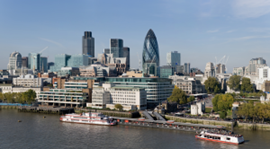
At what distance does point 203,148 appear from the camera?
52844 mm

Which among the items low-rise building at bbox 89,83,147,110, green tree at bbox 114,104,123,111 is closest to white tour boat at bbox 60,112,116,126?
green tree at bbox 114,104,123,111

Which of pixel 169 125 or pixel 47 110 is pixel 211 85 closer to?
pixel 47 110

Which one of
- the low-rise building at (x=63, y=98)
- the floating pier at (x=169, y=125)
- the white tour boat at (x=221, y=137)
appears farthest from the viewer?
the low-rise building at (x=63, y=98)

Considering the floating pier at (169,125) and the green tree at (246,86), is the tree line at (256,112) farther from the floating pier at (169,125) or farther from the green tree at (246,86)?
the green tree at (246,86)

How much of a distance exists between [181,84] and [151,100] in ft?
185

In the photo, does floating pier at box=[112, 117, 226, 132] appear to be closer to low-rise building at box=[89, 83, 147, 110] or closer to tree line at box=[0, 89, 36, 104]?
low-rise building at box=[89, 83, 147, 110]

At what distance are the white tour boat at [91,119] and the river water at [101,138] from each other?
7.41 feet

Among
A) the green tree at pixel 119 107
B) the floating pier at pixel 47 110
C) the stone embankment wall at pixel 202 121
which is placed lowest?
the stone embankment wall at pixel 202 121

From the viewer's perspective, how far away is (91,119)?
76875mm

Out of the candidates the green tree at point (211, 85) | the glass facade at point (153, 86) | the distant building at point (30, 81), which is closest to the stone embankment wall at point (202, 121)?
the glass facade at point (153, 86)

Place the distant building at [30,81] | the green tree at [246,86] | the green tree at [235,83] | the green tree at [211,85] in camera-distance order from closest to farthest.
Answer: the green tree at [246,86], the green tree at [211,85], the green tree at [235,83], the distant building at [30,81]

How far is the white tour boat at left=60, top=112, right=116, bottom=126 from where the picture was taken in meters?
75.0

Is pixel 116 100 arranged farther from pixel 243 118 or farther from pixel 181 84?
pixel 181 84

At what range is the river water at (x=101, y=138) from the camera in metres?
54.1
